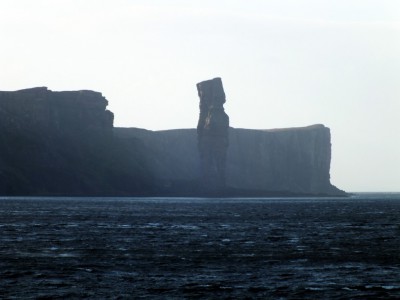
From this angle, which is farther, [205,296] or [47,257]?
[47,257]

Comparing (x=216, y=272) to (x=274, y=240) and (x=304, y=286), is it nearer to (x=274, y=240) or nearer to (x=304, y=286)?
(x=304, y=286)

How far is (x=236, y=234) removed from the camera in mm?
92188

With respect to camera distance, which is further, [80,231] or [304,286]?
[80,231]

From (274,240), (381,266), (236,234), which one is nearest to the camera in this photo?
(381,266)

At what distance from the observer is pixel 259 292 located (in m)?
47.5

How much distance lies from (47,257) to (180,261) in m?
9.04

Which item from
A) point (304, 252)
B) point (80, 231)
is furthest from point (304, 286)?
point (80, 231)

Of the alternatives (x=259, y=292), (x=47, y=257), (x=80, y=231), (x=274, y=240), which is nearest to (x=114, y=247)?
(x=47, y=257)

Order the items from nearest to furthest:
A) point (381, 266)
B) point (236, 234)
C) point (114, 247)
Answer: point (381, 266)
point (114, 247)
point (236, 234)

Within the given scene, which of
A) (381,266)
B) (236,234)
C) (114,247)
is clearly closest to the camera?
(381,266)

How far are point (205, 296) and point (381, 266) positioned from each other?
17.4m

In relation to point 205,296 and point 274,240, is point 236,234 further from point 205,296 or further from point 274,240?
point 205,296

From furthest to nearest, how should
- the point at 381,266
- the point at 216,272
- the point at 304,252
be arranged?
the point at 304,252 → the point at 381,266 → the point at 216,272

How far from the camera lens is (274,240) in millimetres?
83062
